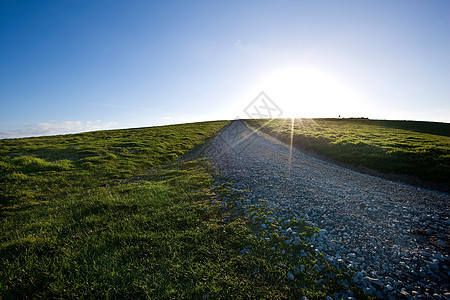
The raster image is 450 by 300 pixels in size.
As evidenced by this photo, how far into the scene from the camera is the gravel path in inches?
211

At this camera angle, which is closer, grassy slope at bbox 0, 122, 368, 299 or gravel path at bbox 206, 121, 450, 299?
grassy slope at bbox 0, 122, 368, 299

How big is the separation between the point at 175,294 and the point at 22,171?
2140 cm

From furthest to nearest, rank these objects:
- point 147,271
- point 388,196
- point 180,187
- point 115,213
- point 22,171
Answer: point 22,171 < point 180,187 < point 388,196 < point 115,213 < point 147,271

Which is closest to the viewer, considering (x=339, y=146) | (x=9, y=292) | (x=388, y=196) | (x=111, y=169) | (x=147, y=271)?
(x=9, y=292)

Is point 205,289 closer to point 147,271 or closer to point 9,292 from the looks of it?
point 147,271

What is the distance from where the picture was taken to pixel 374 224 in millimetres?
8055

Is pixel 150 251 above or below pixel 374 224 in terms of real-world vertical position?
below

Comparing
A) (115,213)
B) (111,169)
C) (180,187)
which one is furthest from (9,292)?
(111,169)

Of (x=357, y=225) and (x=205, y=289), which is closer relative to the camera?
(x=205, y=289)

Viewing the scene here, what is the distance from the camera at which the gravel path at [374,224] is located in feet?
17.6

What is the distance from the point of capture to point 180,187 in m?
12.7

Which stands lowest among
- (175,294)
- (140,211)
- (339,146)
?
(175,294)

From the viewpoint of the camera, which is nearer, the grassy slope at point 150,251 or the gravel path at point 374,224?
the grassy slope at point 150,251

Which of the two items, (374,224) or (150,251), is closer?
(150,251)
